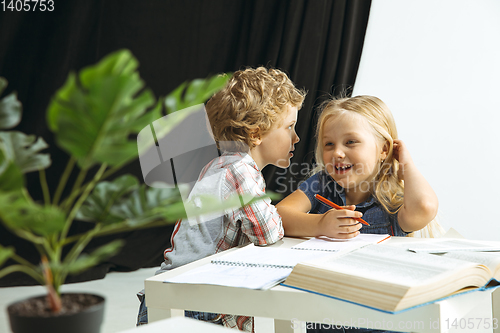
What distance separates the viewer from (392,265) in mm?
641

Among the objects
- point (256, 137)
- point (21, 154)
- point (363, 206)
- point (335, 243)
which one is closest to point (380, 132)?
point (363, 206)

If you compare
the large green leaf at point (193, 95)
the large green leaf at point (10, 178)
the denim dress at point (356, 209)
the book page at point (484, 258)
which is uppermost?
the large green leaf at point (193, 95)

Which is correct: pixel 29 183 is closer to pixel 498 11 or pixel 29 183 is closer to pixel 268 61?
pixel 268 61

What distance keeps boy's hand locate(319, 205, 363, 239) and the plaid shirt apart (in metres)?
0.11

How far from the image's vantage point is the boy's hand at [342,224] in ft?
3.29

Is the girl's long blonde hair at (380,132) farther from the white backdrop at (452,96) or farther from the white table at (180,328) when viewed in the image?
the white backdrop at (452,96)

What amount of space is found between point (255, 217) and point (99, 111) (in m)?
0.73

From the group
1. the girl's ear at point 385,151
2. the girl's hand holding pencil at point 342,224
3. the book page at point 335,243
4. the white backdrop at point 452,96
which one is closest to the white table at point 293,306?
the book page at point 335,243

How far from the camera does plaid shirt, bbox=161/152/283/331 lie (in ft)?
3.28

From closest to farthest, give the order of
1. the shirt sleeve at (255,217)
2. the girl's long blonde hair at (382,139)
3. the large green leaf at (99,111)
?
the large green leaf at (99,111), the shirt sleeve at (255,217), the girl's long blonde hair at (382,139)

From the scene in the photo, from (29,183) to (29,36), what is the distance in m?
0.84

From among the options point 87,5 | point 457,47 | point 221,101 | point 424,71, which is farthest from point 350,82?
point 221,101

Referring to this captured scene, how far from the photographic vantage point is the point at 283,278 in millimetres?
659

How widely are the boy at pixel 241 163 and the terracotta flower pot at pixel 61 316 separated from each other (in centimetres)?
62
